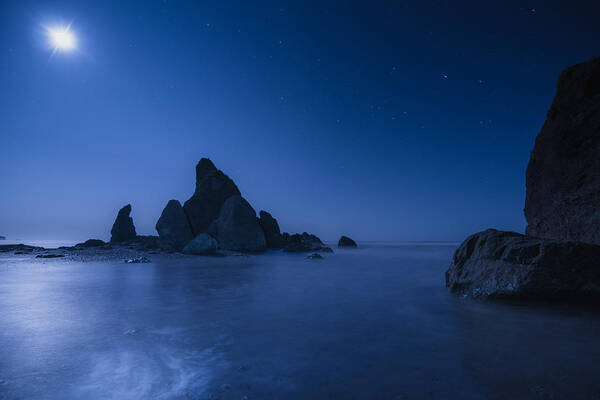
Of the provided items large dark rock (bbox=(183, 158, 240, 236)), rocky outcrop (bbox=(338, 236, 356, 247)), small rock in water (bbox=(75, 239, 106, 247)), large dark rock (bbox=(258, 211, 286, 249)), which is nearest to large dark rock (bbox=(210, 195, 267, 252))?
large dark rock (bbox=(183, 158, 240, 236))

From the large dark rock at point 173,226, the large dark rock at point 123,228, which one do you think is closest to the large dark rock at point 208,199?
the large dark rock at point 173,226

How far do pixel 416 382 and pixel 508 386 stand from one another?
2.54 ft

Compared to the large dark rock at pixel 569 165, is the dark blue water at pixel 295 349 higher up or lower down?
lower down

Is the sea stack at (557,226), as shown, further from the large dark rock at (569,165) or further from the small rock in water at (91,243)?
the small rock in water at (91,243)

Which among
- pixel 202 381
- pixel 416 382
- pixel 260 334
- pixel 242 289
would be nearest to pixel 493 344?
pixel 416 382

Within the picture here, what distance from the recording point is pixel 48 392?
→ 236cm

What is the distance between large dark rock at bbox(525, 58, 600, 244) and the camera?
23.4 ft

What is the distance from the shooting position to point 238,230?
93.2 feet

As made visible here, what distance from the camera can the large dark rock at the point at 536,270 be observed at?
5.21 metres

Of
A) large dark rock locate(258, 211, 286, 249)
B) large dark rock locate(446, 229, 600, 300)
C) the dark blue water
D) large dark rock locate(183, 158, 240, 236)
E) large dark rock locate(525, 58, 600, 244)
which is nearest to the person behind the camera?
the dark blue water

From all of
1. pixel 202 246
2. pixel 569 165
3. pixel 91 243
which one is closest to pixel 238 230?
pixel 202 246

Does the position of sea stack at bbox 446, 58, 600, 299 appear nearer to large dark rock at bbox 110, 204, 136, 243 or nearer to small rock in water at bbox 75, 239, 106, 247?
small rock in water at bbox 75, 239, 106, 247

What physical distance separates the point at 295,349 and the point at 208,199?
36.6 meters

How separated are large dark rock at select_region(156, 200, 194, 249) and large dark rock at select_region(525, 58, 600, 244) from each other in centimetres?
2997
